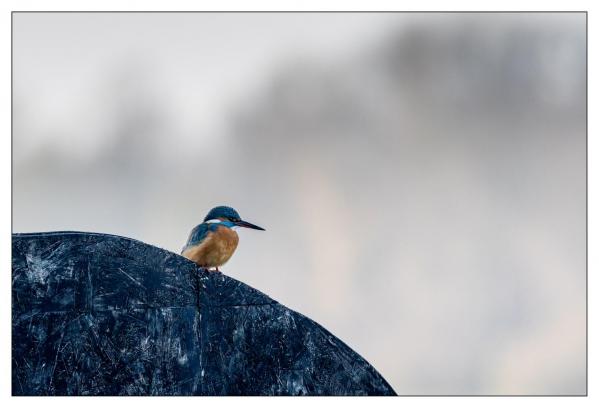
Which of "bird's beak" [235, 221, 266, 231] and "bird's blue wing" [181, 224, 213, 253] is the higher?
"bird's beak" [235, 221, 266, 231]

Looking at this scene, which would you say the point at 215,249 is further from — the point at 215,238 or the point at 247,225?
the point at 247,225

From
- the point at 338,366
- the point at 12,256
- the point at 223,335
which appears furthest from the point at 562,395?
the point at 12,256

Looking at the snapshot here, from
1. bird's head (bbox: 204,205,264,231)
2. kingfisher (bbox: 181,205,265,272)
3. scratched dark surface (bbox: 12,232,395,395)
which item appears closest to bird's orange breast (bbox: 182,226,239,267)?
kingfisher (bbox: 181,205,265,272)

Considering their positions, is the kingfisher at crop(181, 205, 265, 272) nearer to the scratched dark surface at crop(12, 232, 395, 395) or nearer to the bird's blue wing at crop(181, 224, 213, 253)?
the bird's blue wing at crop(181, 224, 213, 253)

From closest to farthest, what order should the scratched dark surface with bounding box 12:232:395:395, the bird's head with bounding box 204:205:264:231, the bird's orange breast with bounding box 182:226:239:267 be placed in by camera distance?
the scratched dark surface with bounding box 12:232:395:395, the bird's orange breast with bounding box 182:226:239:267, the bird's head with bounding box 204:205:264:231

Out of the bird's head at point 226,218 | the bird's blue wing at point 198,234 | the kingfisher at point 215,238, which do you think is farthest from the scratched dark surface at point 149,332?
the bird's head at point 226,218

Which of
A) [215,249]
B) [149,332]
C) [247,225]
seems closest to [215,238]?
[215,249]

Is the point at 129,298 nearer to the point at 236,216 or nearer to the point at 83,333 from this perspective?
the point at 83,333
